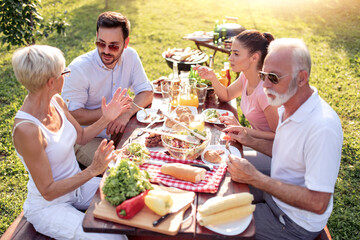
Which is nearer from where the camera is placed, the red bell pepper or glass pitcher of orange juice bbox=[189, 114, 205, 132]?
the red bell pepper

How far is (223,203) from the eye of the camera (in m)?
1.92

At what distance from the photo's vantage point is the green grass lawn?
13.5 feet

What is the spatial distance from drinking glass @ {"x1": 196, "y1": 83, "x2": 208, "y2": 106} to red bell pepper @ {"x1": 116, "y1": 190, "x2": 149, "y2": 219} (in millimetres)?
1821

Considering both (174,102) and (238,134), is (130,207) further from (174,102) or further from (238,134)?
(174,102)

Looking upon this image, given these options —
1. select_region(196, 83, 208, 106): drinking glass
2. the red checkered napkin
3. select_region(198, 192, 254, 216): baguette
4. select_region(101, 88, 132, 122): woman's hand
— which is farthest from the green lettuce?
select_region(196, 83, 208, 106): drinking glass

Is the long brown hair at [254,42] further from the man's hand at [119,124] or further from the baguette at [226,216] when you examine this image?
the baguette at [226,216]

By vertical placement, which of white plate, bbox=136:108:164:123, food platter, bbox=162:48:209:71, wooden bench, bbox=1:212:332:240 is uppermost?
white plate, bbox=136:108:164:123

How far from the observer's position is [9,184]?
4180mm

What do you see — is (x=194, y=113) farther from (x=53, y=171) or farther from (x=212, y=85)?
(x=53, y=171)

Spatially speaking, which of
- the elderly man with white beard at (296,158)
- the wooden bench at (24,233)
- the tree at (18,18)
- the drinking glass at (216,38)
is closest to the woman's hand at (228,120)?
the elderly man with white beard at (296,158)

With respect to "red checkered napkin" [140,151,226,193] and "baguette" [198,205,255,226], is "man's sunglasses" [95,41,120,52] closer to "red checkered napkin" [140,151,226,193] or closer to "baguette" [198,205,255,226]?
"red checkered napkin" [140,151,226,193]

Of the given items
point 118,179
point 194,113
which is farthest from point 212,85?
point 118,179

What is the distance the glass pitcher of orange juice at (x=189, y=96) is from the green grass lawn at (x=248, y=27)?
7.33 feet

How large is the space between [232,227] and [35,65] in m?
1.81
